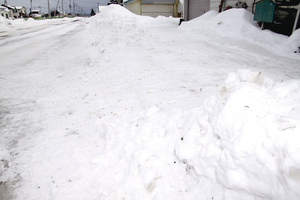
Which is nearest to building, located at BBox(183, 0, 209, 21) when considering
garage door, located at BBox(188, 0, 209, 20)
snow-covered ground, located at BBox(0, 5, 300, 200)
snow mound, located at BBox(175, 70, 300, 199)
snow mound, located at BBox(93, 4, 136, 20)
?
garage door, located at BBox(188, 0, 209, 20)

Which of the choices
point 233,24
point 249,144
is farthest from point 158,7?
point 249,144

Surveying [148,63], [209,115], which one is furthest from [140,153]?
[148,63]

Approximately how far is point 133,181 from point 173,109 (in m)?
1.50

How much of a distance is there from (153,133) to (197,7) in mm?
16127

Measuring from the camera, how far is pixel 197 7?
1644cm

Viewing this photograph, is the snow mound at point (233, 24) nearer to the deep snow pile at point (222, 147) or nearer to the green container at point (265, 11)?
the green container at point (265, 11)

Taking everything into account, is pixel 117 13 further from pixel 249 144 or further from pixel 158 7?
pixel 249 144

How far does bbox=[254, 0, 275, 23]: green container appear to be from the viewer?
8.62m

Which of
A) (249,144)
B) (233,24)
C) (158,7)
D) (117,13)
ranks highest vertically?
(158,7)

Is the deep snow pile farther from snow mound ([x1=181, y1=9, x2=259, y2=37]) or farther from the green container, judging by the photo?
snow mound ([x1=181, y1=9, x2=259, y2=37])

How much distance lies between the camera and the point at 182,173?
226 centimetres

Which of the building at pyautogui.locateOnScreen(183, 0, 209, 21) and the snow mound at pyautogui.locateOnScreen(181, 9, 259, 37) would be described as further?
the building at pyautogui.locateOnScreen(183, 0, 209, 21)

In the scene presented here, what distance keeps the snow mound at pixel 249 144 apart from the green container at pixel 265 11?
7980mm

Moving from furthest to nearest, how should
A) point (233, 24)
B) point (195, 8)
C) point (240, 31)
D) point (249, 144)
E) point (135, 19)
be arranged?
point (135, 19) → point (195, 8) → point (233, 24) → point (240, 31) → point (249, 144)
